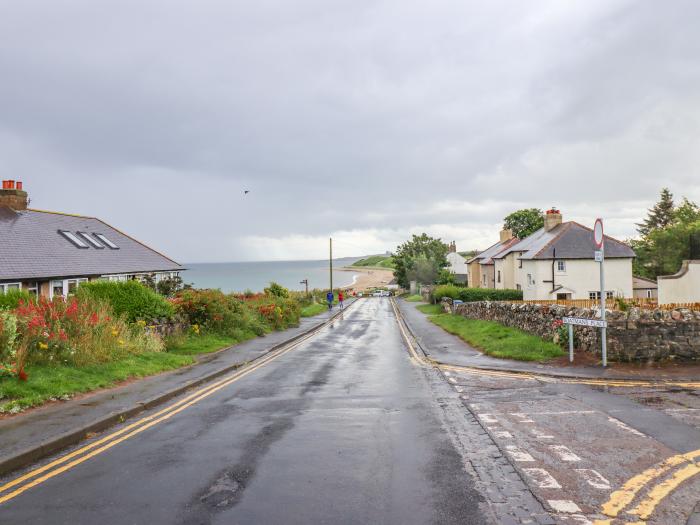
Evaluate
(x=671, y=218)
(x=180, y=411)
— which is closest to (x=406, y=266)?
(x=671, y=218)

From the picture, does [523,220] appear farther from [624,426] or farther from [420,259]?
[624,426]

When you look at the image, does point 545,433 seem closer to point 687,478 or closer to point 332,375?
point 687,478

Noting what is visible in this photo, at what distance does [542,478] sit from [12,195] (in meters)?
36.8

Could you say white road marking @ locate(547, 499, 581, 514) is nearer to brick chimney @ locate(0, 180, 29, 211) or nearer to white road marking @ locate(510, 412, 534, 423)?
white road marking @ locate(510, 412, 534, 423)

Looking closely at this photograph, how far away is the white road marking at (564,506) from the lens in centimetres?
496

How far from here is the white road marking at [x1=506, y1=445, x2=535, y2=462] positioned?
647 centimetres

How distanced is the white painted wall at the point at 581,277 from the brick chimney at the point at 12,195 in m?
38.8

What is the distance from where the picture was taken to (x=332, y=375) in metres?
13.4

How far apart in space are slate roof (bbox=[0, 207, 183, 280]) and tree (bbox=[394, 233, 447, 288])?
52.5 metres

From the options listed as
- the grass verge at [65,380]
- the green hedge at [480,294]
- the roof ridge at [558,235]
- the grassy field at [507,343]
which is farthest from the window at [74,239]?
the roof ridge at [558,235]

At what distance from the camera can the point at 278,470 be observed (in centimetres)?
618

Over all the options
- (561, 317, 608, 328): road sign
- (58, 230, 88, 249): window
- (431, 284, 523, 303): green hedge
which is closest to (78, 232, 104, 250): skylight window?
(58, 230, 88, 249): window

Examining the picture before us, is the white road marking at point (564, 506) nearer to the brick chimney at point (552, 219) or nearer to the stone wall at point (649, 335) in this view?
the stone wall at point (649, 335)

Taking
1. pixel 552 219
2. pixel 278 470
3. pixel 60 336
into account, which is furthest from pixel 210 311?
pixel 552 219
